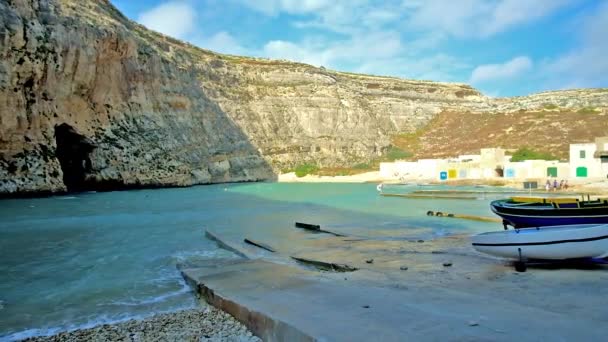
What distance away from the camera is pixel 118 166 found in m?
53.2

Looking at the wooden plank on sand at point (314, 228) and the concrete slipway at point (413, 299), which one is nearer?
the concrete slipway at point (413, 299)

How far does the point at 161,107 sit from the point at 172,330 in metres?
58.4

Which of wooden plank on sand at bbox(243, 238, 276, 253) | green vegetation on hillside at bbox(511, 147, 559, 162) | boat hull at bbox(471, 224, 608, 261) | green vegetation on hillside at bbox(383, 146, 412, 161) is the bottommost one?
wooden plank on sand at bbox(243, 238, 276, 253)

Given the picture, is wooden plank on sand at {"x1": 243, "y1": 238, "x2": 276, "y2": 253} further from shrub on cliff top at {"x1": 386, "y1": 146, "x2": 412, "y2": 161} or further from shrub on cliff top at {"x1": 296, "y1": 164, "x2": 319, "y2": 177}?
shrub on cliff top at {"x1": 386, "y1": 146, "x2": 412, "y2": 161}

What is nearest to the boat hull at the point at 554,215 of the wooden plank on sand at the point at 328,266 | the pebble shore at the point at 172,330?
the wooden plank on sand at the point at 328,266

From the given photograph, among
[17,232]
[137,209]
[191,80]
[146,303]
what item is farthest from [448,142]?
[146,303]

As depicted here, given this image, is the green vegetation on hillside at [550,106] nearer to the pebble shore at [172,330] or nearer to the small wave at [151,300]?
the small wave at [151,300]

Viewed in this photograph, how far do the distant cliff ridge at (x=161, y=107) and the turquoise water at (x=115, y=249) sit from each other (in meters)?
13.5

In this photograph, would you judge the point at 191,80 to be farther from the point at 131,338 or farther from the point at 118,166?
the point at 131,338

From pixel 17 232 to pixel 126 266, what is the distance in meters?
11.2

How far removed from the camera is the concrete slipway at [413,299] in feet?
17.9

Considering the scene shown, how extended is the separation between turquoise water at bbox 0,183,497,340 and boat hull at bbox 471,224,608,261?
21.7 feet

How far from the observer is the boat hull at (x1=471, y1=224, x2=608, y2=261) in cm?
926

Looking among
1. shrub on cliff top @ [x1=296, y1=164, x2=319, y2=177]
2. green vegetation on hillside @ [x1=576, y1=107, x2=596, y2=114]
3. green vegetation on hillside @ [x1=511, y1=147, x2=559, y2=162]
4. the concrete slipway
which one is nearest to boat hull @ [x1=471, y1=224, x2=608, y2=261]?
the concrete slipway
